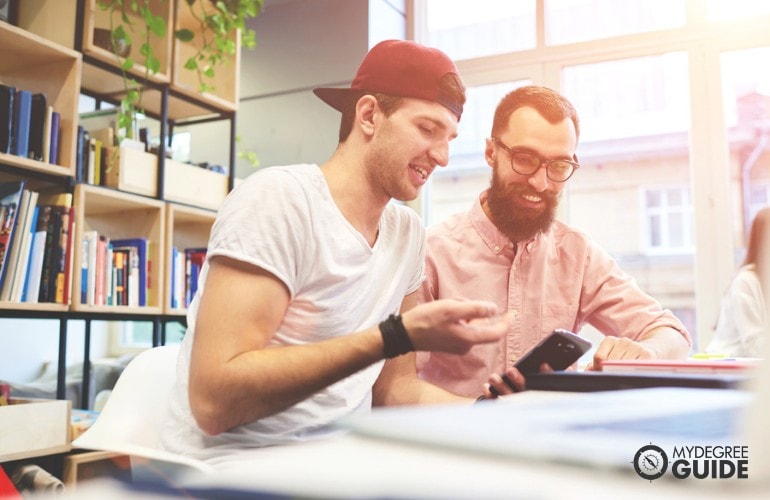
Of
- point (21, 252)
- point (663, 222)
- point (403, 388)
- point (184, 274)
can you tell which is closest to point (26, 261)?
point (21, 252)

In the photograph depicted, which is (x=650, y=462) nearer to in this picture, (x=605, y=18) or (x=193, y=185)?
(x=193, y=185)

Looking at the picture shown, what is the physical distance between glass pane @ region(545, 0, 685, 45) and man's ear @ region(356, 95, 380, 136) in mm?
3151

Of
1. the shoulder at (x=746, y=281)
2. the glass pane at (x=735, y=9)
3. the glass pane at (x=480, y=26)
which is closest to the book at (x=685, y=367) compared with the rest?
the shoulder at (x=746, y=281)

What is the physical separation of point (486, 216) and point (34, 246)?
157 centimetres

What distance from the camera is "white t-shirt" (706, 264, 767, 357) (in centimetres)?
294

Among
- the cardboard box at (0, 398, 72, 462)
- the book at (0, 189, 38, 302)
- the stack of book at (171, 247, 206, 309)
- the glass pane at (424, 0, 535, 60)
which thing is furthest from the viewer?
the glass pane at (424, 0, 535, 60)

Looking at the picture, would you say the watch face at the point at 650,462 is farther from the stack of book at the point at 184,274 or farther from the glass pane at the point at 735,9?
the glass pane at the point at 735,9

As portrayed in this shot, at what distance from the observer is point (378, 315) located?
1312 mm

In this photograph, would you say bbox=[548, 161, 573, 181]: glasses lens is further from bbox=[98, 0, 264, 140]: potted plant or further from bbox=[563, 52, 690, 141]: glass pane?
bbox=[563, 52, 690, 141]: glass pane

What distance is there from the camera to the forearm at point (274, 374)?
→ 0.96 metres

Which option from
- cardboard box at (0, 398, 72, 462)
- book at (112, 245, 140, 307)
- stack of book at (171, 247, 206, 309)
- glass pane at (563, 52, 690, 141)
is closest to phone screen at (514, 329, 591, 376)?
cardboard box at (0, 398, 72, 462)

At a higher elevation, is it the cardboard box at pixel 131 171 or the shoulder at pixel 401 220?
the cardboard box at pixel 131 171

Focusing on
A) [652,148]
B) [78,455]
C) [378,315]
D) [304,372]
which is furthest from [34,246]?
[652,148]

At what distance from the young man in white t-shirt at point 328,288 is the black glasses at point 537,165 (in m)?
0.39
